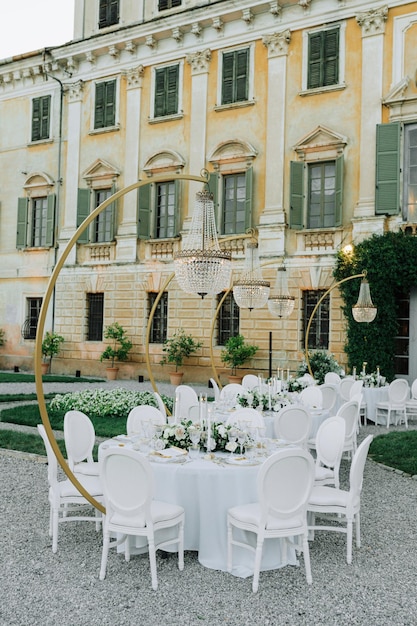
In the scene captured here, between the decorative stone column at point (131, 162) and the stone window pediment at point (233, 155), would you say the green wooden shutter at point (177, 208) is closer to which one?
the stone window pediment at point (233, 155)

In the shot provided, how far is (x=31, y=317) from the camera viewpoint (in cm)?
2181

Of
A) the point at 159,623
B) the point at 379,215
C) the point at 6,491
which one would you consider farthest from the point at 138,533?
the point at 379,215

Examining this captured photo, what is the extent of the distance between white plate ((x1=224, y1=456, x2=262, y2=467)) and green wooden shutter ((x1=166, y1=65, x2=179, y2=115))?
613 inches

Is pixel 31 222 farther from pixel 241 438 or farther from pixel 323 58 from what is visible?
pixel 241 438

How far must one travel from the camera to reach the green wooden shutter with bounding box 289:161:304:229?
16781 millimetres

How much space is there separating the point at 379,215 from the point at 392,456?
8.27 meters

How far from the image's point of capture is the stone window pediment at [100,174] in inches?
787

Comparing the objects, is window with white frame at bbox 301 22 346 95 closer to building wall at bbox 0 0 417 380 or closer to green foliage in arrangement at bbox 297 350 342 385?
building wall at bbox 0 0 417 380

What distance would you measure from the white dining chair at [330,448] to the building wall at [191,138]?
997cm

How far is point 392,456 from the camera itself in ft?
29.0

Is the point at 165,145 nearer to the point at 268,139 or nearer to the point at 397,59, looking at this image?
the point at 268,139

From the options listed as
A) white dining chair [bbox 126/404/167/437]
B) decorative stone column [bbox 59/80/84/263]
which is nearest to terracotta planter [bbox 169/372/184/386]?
decorative stone column [bbox 59/80/84/263]

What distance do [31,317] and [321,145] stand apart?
37.8ft

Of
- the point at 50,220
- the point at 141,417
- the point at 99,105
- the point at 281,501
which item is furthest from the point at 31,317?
the point at 281,501
